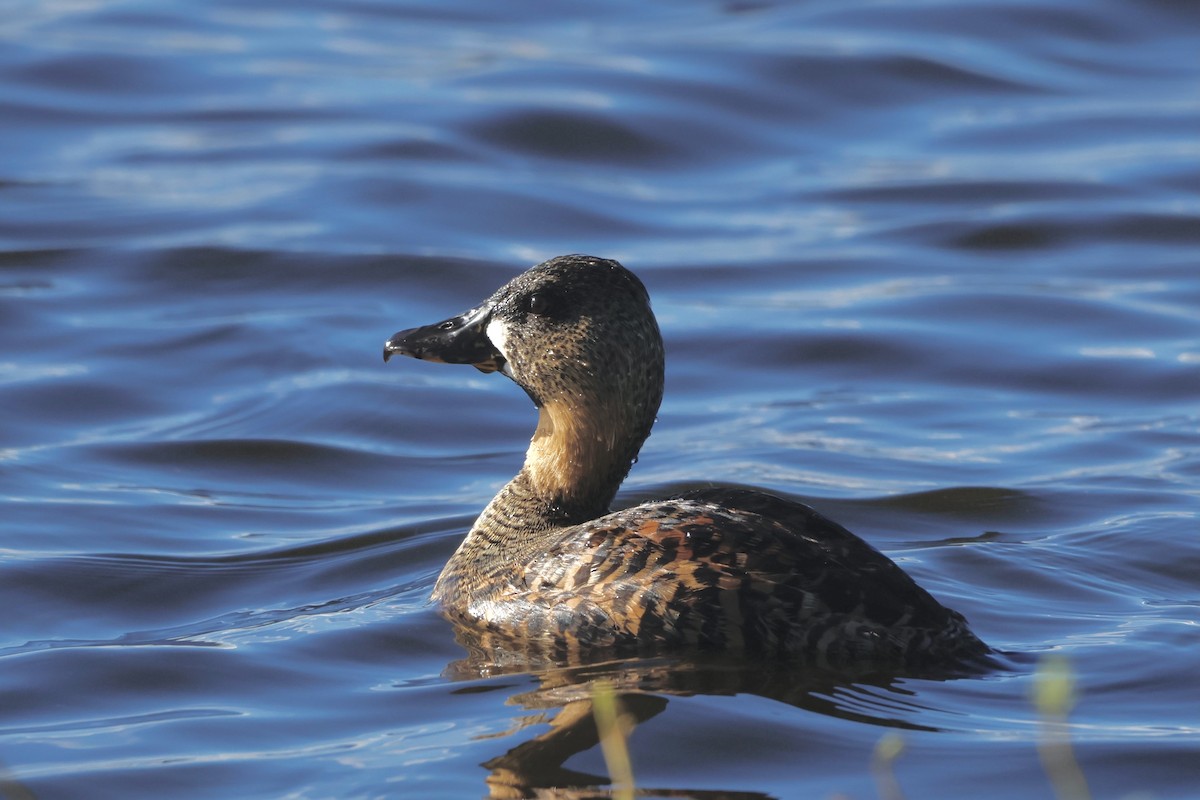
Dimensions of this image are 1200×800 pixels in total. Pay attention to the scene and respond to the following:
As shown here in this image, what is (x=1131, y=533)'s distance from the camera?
25.1 feet

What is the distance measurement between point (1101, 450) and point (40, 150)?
796cm

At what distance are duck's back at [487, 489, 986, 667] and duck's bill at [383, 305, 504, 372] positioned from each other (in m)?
1.01

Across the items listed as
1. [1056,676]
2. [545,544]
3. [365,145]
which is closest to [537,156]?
[365,145]

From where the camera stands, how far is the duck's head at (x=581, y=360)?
6.37 meters

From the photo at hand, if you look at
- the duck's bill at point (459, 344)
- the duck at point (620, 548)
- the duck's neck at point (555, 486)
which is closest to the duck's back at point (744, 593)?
the duck at point (620, 548)

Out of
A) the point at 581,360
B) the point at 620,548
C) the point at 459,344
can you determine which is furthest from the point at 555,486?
the point at 620,548

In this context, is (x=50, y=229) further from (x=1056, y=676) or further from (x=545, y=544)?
(x=1056, y=676)

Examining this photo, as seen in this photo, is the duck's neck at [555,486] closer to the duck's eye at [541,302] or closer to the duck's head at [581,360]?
the duck's head at [581,360]

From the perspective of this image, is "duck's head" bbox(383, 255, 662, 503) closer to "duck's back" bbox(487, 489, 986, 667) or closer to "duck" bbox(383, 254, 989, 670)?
"duck" bbox(383, 254, 989, 670)

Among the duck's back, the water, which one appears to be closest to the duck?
the duck's back

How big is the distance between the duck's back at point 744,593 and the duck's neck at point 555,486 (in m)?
0.53

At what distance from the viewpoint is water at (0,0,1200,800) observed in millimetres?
5453

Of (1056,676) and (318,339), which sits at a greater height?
(318,339)

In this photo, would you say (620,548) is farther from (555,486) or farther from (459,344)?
(459,344)
